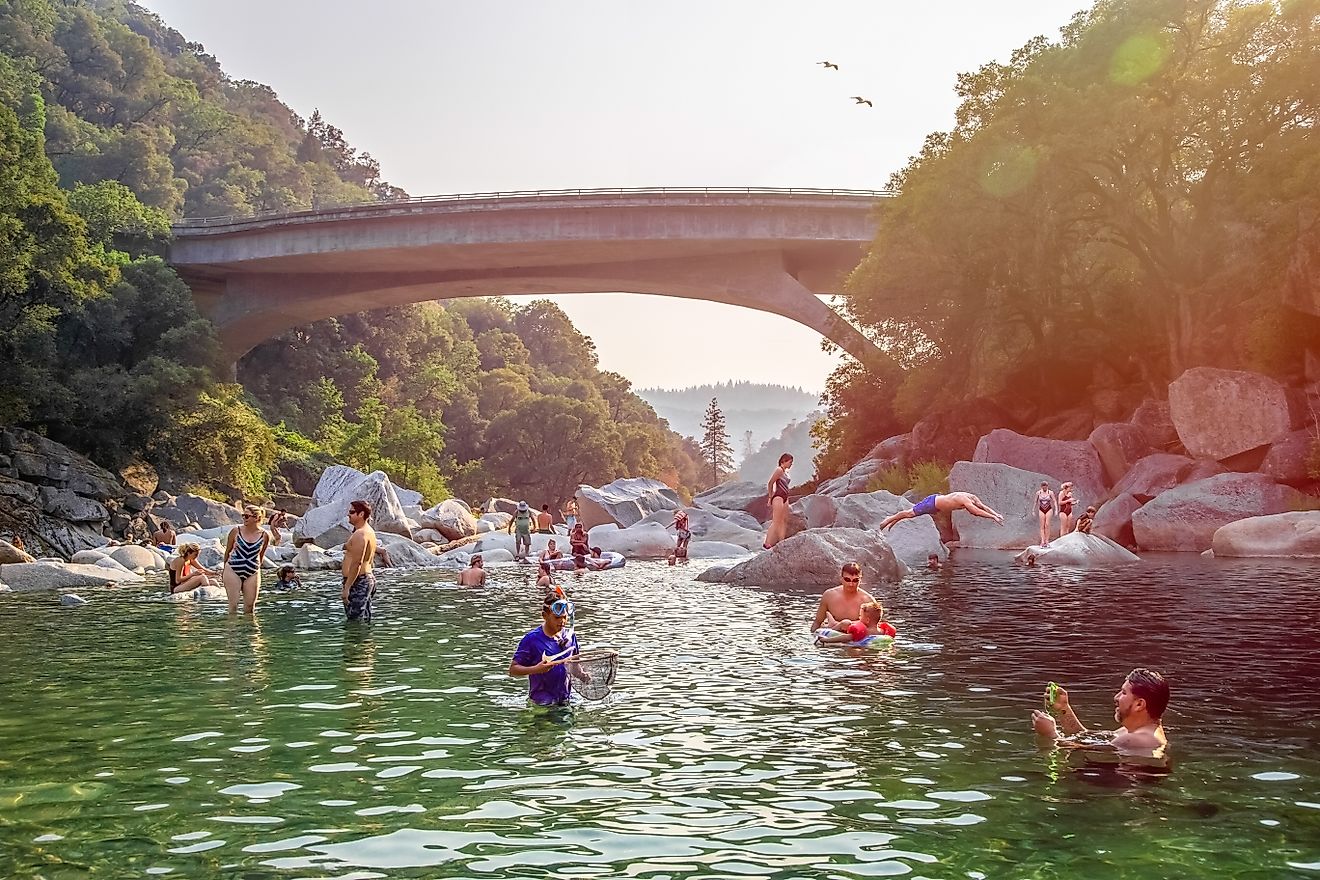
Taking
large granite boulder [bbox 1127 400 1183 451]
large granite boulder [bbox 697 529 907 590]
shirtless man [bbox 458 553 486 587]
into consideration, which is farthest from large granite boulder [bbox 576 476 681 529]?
large granite boulder [bbox 697 529 907 590]

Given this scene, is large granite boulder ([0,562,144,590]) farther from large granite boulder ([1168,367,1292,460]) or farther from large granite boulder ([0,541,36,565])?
large granite boulder ([1168,367,1292,460])

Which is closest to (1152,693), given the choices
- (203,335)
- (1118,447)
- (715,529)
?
(1118,447)

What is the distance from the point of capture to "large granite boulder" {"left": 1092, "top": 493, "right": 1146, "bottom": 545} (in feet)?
100

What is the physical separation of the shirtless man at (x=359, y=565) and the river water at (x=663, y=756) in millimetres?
596

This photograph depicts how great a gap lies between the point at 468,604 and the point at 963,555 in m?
14.3

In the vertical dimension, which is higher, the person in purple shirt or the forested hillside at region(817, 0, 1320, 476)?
the forested hillside at region(817, 0, 1320, 476)

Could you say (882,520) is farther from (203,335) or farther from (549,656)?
(203,335)

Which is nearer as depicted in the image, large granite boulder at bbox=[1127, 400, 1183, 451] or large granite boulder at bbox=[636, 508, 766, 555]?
large granite boulder at bbox=[1127, 400, 1183, 451]

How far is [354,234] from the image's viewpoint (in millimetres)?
52500

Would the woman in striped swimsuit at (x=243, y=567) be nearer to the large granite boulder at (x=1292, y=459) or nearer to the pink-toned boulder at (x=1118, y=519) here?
the pink-toned boulder at (x=1118, y=519)

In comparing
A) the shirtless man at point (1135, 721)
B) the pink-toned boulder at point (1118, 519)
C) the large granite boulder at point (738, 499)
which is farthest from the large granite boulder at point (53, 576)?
the large granite boulder at point (738, 499)

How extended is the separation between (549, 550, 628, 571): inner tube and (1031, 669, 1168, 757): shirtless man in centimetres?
1931

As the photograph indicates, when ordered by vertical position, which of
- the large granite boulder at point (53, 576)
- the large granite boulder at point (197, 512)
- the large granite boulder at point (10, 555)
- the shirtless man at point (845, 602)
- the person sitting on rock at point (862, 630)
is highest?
the large granite boulder at point (197, 512)

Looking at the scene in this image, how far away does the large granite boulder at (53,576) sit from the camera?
2216 centimetres
